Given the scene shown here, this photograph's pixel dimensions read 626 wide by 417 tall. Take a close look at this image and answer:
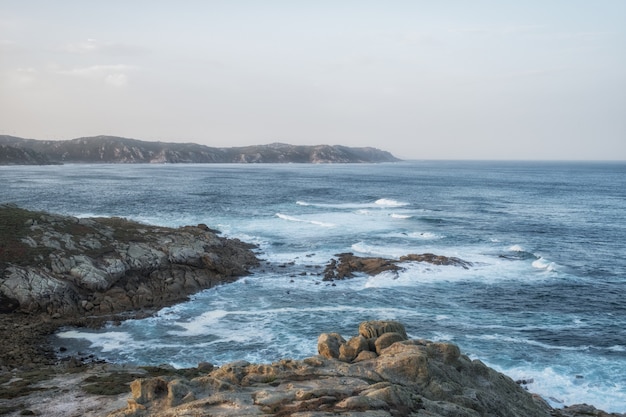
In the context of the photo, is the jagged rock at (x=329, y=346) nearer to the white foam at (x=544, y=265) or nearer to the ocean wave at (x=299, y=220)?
the white foam at (x=544, y=265)

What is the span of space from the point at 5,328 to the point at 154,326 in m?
9.19

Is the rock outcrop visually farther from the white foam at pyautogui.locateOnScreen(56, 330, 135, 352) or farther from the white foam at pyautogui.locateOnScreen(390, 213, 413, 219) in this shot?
the white foam at pyautogui.locateOnScreen(390, 213, 413, 219)

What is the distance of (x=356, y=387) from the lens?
15344 mm

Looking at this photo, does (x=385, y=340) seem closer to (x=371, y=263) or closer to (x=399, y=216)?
(x=371, y=263)

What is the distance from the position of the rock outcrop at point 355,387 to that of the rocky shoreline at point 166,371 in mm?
46

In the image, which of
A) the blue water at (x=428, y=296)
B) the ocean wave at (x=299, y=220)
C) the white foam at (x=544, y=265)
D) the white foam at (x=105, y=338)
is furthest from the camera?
the ocean wave at (x=299, y=220)

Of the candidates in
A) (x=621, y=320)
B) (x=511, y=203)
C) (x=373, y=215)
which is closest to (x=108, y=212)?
(x=373, y=215)

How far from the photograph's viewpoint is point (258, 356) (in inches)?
1114

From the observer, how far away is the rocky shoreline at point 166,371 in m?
14.5

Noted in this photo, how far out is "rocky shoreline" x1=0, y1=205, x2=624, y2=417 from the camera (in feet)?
47.4

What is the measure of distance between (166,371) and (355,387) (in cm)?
1100

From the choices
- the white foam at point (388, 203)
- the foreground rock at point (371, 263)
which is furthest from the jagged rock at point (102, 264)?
the white foam at point (388, 203)

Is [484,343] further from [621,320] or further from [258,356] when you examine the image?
[258,356]

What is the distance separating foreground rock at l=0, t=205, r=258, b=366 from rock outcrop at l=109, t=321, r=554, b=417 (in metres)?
15.2
